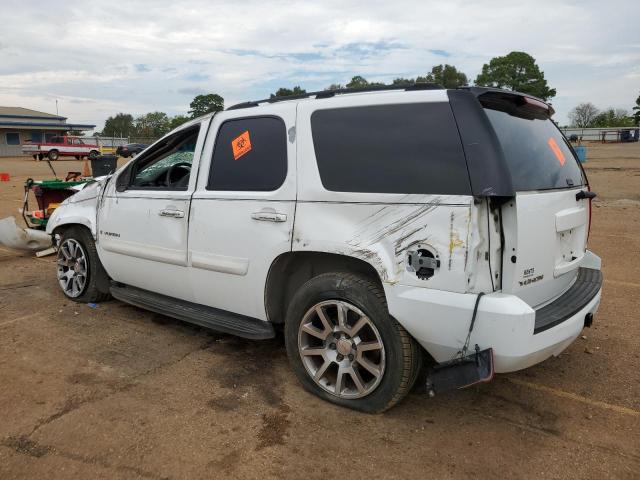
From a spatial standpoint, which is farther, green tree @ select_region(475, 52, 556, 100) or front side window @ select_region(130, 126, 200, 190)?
green tree @ select_region(475, 52, 556, 100)

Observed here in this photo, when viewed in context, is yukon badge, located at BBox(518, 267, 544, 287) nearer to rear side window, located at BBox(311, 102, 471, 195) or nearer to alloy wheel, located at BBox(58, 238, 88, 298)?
rear side window, located at BBox(311, 102, 471, 195)

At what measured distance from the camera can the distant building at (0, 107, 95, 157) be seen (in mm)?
48500

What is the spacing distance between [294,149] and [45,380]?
7.90 feet

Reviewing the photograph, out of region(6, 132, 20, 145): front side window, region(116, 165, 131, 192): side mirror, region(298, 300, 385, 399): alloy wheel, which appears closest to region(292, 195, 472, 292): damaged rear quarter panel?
→ region(298, 300, 385, 399): alloy wheel

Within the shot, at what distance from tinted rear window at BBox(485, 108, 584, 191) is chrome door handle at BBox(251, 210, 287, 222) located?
139 centimetres

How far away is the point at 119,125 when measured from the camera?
300 ft

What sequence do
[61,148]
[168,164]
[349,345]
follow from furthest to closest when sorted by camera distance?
[61,148], [168,164], [349,345]

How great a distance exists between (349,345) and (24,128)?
56.0 meters

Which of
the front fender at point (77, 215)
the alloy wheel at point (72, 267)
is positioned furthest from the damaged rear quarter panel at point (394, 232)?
the alloy wheel at point (72, 267)

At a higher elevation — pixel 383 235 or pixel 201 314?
pixel 383 235

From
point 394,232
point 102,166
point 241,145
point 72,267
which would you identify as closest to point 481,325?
point 394,232

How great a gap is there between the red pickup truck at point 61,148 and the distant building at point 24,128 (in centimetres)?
1300

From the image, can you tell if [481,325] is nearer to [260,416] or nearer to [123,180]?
[260,416]

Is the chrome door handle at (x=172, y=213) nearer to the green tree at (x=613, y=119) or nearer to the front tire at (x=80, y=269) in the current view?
the front tire at (x=80, y=269)
